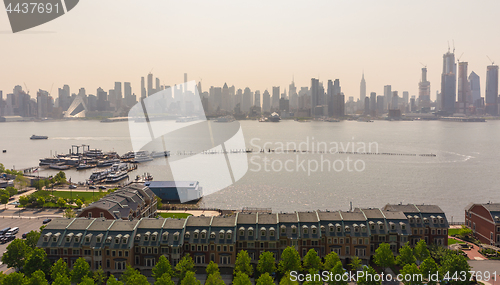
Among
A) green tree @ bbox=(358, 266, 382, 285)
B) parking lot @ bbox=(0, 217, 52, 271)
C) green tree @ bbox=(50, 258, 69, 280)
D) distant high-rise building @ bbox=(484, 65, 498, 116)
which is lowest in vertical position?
parking lot @ bbox=(0, 217, 52, 271)

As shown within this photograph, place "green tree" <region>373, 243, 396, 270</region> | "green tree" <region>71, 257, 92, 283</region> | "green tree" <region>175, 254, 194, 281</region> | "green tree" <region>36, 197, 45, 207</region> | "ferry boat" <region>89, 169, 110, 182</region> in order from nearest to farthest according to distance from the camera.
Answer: "green tree" <region>71, 257, 92, 283</region> < "green tree" <region>175, 254, 194, 281</region> < "green tree" <region>373, 243, 396, 270</region> < "green tree" <region>36, 197, 45, 207</region> < "ferry boat" <region>89, 169, 110, 182</region>

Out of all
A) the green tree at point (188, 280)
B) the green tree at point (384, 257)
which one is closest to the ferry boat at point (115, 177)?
the green tree at point (188, 280)

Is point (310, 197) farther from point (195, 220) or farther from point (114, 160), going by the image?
point (114, 160)

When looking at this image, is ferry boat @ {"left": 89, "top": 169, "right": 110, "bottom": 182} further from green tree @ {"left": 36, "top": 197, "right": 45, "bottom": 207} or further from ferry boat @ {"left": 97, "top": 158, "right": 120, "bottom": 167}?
green tree @ {"left": 36, "top": 197, "right": 45, "bottom": 207}

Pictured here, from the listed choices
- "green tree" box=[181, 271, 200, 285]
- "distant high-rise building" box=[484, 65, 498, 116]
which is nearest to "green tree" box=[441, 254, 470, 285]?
"green tree" box=[181, 271, 200, 285]

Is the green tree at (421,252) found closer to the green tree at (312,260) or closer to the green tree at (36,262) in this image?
the green tree at (312,260)

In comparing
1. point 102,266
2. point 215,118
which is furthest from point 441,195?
point 215,118

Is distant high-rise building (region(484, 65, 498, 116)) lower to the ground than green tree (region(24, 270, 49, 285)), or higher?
higher
